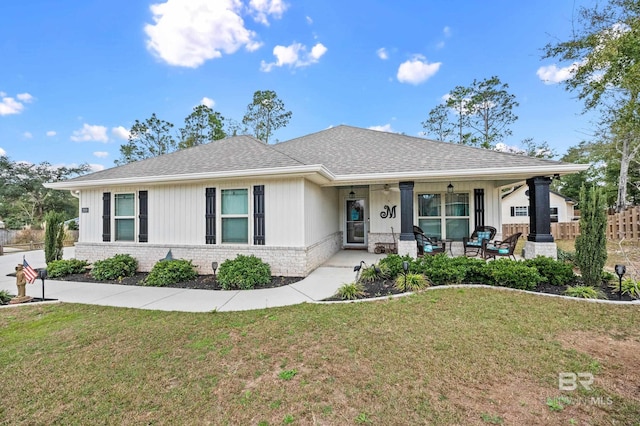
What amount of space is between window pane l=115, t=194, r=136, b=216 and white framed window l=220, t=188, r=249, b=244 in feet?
9.94

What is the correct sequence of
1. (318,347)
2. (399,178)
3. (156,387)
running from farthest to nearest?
(399,178)
(318,347)
(156,387)

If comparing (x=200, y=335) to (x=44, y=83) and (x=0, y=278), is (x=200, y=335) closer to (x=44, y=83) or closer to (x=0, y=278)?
(x=0, y=278)

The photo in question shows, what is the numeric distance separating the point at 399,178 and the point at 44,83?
1748 centimetres

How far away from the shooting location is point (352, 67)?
14844mm

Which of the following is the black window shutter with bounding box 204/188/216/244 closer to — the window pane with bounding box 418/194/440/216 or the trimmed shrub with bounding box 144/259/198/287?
the trimmed shrub with bounding box 144/259/198/287

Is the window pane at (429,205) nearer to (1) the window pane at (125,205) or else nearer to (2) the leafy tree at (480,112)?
(1) the window pane at (125,205)

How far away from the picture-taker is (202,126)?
23500mm

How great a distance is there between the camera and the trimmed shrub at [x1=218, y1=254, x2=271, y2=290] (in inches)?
235

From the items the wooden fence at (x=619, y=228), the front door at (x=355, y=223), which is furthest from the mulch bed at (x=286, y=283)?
the wooden fence at (x=619, y=228)

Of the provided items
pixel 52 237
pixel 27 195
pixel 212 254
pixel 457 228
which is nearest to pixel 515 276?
pixel 457 228

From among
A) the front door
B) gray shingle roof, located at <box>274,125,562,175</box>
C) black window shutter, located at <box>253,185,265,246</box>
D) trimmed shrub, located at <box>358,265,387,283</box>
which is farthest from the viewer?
the front door

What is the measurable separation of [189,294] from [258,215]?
2432mm

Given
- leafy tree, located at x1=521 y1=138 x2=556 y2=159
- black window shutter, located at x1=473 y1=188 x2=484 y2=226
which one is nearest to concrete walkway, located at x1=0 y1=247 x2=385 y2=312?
black window shutter, located at x1=473 y1=188 x2=484 y2=226

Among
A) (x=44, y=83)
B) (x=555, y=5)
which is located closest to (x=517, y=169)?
(x=555, y=5)
